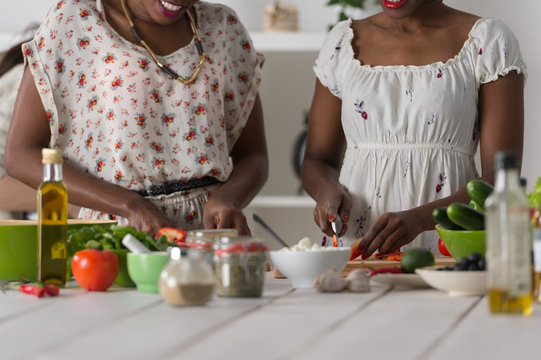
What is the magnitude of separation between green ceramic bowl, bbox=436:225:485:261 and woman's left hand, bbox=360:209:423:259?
0.26 meters

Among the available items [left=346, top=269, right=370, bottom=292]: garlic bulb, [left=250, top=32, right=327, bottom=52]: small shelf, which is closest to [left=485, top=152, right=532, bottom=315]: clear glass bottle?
[left=346, top=269, right=370, bottom=292]: garlic bulb

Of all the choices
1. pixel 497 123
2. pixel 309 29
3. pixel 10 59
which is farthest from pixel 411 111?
pixel 309 29

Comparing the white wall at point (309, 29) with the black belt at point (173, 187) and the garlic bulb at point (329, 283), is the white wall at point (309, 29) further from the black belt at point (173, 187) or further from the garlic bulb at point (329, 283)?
the garlic bulb at point (329, 283)

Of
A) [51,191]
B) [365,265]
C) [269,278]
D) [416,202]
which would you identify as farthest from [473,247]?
[51,191]

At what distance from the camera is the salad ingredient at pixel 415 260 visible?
69.7 inches

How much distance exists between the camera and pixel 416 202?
2.47 m

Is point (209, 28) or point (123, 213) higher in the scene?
point (209, 28)

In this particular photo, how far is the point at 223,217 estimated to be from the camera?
2205mm

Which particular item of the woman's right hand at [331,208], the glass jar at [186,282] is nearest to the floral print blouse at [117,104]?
the woman's right hand at [331,208]

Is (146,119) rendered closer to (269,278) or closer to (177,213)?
(177,213)

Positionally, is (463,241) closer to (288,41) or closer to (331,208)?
(331,208)

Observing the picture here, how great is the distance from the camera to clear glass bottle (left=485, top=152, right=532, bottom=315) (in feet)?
4.38

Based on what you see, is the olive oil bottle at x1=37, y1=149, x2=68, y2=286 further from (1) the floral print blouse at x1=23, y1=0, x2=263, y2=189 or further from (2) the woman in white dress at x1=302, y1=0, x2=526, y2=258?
(2) the woman in white dress at x1=302, y1=0, x2=526, y2=258

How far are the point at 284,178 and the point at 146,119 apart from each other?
2.22 meters
